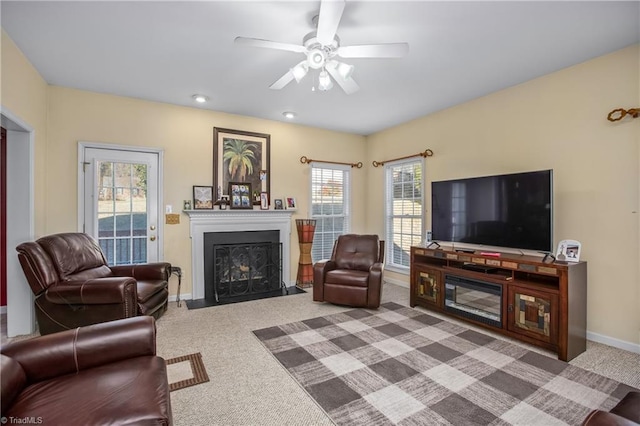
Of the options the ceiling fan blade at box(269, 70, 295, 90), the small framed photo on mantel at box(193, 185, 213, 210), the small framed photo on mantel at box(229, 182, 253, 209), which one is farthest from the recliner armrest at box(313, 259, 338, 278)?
the ceiling fan blade at box(269, 70, 295, 90)

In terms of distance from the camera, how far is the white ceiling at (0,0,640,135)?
223cm

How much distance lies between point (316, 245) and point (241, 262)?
56.0 inches

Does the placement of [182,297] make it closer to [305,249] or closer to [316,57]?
[305,249]

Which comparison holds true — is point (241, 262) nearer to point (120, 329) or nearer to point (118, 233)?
point (118, 233)

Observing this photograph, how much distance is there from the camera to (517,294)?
2.92 metres

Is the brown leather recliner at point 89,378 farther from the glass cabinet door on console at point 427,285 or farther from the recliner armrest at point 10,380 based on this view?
the glass cabinet door on console at point 427,285

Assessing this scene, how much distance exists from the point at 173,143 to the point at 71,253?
73.1 inches

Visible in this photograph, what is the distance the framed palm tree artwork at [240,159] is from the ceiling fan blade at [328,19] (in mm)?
2782

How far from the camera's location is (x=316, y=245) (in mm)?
5504

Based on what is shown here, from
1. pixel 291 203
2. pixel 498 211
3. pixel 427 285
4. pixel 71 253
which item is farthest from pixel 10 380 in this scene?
pixel 291 203

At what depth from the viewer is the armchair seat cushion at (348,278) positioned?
152 inches

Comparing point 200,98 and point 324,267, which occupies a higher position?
point 200,98

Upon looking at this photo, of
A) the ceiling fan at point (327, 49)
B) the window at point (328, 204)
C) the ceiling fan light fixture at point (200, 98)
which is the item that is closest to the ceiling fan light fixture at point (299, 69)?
the ceiling fan at point (327, 49)

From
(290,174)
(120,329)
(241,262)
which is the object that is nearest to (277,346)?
(120,329)
